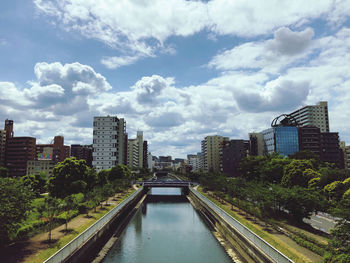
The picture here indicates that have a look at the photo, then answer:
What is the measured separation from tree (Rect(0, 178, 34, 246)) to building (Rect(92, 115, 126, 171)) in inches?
3965

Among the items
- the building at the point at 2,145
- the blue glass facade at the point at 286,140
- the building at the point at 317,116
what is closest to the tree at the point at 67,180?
the blue glass facade at the point at 286,140

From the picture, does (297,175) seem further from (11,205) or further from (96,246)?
(11,205)

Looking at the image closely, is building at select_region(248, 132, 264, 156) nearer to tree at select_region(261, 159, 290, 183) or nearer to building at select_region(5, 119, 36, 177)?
tree at select_region(261, 159, 290, 183)

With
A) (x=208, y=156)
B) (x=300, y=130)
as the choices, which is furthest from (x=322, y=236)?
(x=208, y=156)

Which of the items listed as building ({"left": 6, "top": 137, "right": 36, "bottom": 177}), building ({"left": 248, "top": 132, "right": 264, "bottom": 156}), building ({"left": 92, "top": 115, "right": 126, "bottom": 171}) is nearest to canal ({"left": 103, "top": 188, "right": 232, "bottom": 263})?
building ({"left": 92, "top": 115, "right": 126, "bottom": 171})

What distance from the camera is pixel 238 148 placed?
165875mm

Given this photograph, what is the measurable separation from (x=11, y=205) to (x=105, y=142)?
106 meters

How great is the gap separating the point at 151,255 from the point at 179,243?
702cm

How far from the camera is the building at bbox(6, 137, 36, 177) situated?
436 feet

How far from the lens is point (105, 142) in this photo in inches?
4978

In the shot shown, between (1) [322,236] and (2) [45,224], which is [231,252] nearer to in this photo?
(1) [322,236]

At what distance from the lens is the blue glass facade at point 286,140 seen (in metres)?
127

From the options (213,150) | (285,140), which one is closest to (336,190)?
(285,140)

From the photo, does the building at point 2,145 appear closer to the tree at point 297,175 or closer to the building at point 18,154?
the building at point 18,154
